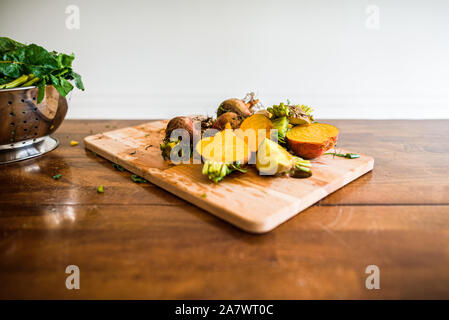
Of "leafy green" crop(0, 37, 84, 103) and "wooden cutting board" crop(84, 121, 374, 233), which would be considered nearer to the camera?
"wooden cutting board" crop(84, 121, 374, 233)

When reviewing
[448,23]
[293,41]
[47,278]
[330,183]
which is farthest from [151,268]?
[448,23]

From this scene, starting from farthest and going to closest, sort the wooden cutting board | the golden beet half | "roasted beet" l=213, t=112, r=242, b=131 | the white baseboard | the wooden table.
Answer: the white baseboard, "roasted beet" l=213, t=112, r=242, b=131, the golden beet half, the wooden cutting board, the wooden table

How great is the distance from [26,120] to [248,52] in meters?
1.45

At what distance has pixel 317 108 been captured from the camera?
2.21m

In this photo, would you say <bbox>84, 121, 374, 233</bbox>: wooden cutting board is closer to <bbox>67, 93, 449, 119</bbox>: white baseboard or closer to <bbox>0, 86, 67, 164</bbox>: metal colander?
<bbox>0, 86, 67, 164</bbox>: metal colander

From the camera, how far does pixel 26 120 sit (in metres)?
0.88

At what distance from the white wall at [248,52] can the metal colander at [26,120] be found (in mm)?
1159

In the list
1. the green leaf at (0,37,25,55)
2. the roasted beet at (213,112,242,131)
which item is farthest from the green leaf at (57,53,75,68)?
the roasted beet at (213,112,242,131)

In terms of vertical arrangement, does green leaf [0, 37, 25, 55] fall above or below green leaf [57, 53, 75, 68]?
above

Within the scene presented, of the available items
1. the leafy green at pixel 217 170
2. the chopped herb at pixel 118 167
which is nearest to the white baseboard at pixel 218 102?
the chopped herb at pixel 118 167

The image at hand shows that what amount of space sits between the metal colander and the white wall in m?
1.16

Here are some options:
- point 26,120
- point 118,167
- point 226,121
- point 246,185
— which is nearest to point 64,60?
point 26,120

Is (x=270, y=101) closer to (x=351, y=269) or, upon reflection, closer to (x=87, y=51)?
(x=87, y=51)

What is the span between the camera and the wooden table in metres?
0.44
